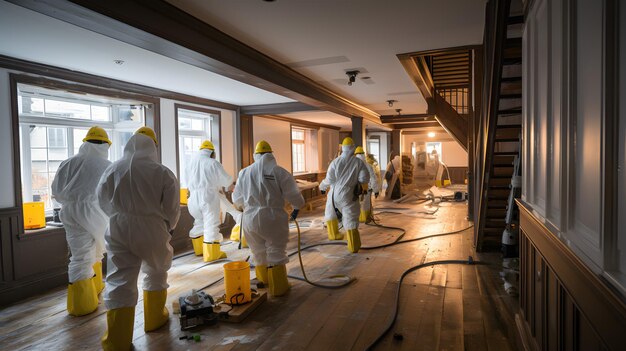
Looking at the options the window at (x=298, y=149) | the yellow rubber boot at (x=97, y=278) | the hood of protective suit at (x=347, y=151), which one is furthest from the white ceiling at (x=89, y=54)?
the window at (x=298, y=149)

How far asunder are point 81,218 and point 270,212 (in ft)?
5.38

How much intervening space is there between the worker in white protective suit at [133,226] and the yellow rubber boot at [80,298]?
28.9 inches

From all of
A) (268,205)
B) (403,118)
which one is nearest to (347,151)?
(268,205)

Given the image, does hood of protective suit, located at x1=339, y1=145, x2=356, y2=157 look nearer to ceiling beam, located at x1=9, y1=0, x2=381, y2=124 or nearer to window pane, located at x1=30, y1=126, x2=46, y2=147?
ceiling beam, located at x1=9, y1=0, x2=381, y2=124

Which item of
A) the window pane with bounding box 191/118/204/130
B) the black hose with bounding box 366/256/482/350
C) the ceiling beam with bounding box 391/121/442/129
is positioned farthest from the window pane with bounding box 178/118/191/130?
the ceiling beam with bounding box 391/121/442/129

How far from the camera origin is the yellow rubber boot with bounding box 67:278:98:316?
3.25 m

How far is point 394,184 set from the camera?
421 inches

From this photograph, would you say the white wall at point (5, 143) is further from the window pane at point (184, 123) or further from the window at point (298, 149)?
the window at point (298, 149)

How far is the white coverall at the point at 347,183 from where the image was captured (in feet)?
16.4

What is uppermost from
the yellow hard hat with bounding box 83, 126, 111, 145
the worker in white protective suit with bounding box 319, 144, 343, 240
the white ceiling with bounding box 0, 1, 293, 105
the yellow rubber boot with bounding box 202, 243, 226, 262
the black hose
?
the white ceiling with bounding box 0, 1, 293, 105

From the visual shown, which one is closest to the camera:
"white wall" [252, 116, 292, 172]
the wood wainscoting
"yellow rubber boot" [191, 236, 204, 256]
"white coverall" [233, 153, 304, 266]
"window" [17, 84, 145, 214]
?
the wood wainscoting

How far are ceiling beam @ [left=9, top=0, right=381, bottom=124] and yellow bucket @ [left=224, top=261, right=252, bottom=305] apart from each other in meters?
1.79

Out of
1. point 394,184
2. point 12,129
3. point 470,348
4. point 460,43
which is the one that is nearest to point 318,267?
point 470,348

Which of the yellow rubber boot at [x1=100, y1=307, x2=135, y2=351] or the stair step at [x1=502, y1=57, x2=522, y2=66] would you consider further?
the stair step at [x1=502, y1=57, x2=522, y2=66]
